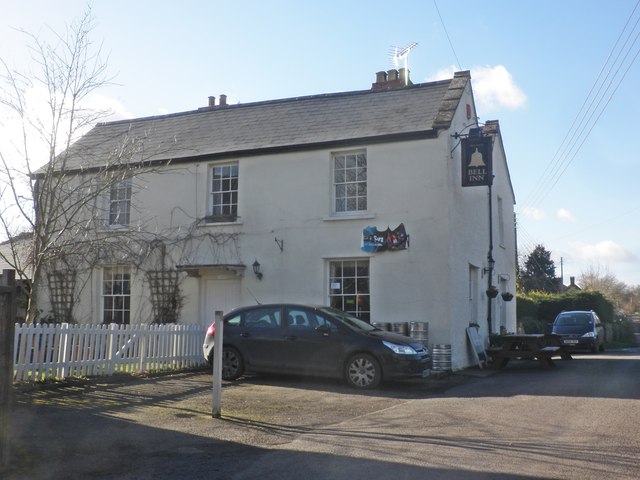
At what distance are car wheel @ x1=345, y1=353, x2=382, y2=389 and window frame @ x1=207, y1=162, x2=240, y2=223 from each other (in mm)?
6678

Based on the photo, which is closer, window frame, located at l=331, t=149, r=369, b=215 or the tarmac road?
the tarmac road

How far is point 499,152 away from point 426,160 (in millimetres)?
7817

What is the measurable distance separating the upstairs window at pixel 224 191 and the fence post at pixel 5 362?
11.2 metres

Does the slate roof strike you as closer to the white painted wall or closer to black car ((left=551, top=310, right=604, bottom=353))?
the white painted wall

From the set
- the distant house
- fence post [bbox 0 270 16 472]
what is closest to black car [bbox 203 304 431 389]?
the distant house

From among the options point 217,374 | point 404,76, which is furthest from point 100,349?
point 404,76

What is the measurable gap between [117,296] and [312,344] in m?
7.97

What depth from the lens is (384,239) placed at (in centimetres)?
1523

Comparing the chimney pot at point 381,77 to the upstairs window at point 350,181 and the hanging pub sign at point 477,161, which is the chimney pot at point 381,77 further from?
the hanging pub sign at point 477,161

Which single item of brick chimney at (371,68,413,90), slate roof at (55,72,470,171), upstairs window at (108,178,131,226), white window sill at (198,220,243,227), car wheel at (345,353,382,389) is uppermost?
brick chimney at (371,68,413,90)

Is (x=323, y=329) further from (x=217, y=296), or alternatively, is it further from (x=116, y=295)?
(x=116, y=295)

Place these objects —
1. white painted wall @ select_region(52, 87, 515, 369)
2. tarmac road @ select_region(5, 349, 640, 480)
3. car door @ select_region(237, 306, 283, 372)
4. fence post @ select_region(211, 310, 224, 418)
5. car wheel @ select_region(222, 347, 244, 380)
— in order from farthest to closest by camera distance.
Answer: white painted wall @ select_region(52, 87, 515, 369) → car wheel @ select_region(222, 347, 244, 380) → car door @ select_region(237, 306, 283, 372) → fence post @ select_region(211, 310, 224, 418) → tarmac road @ select_region(5, 349, 640, 480)

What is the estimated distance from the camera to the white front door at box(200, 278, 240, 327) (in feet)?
55.4

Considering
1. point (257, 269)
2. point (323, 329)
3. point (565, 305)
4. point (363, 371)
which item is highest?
point (257, 269)
